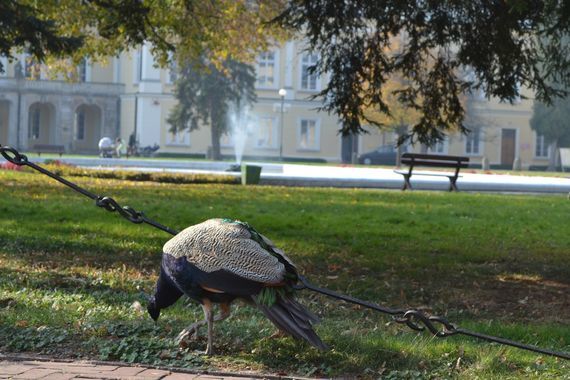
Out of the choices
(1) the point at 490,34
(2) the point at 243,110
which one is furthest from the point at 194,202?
(2) the point at 243,110

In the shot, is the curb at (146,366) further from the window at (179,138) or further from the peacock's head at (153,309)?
the window at (179,138)

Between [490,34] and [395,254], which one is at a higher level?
[490,34]

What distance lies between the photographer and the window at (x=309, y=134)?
72.0 m

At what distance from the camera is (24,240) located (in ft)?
36.9

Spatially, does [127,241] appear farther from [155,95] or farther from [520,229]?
[155,95]

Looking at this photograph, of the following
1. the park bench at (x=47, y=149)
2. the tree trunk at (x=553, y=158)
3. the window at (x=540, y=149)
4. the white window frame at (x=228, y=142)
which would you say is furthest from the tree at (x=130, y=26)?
the window at (x=540, y=149)

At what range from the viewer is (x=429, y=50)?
12.0 meters

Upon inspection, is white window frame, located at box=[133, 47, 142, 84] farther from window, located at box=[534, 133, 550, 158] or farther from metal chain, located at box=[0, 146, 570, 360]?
metal chain, located at box=[0, 146, 570, 360]

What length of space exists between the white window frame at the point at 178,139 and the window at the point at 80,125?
25.1ft

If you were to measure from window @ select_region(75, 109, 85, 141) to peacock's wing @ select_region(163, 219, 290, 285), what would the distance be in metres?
70.2

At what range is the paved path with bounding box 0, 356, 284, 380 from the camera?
520 cm

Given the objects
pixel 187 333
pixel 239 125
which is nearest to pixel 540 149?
pixel 239 125

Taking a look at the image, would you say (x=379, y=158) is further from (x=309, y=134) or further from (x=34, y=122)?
(x=34, y=122)

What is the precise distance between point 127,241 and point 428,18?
12.8ft
